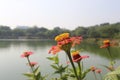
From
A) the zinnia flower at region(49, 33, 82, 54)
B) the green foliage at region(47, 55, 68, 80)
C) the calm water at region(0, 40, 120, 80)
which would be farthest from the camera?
the calm water at region(0, 40, 120, 80)

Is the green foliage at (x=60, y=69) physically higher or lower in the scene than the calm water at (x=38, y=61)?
higher

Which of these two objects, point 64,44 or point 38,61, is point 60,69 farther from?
point 38,61

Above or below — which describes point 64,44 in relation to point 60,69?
above

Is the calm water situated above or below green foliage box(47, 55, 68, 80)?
below

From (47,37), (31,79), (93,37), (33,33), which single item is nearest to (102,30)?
(93,37)

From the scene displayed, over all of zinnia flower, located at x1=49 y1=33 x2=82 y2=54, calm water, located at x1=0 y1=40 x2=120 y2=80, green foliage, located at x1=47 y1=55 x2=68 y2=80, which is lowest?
calm water, located at x1=0 y1=40 x2=120 y2=80

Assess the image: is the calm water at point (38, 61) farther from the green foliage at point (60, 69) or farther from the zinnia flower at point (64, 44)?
the zinnia flower at point (64, 44)

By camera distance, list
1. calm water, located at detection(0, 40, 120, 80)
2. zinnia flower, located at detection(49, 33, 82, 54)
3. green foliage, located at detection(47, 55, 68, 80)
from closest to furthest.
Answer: zinnia flower, located at detection(49, 33, 82, 54)
green foliage, located at detection(47, 55, 68, 80)
calm water, located at detection(0, 40, 120, 80)

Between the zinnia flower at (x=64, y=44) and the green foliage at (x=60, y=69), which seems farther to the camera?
the green foliage at (x=60, y=69)

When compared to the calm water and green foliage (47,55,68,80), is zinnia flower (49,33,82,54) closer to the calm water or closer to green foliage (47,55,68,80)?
green foliage (47,55,68,80)

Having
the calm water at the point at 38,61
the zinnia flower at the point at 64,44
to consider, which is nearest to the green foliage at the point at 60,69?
the zinnia flower at the point at 64,44

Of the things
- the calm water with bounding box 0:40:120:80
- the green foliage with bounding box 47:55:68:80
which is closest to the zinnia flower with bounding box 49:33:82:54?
the green foliage with bounding box 47:55:68:80

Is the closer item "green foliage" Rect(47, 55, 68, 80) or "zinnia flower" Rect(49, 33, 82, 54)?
"zinnia flower" Rect(49, 33, 82, 54)

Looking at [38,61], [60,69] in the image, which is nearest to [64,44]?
[60,69]
